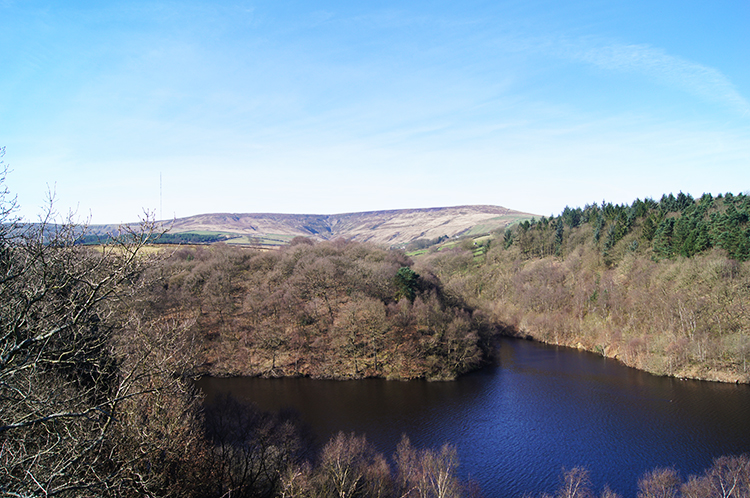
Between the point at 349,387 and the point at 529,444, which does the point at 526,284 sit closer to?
the point at 349,387

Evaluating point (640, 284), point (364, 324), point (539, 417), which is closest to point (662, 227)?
point (640, 284)

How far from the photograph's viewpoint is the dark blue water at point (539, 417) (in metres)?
26.6

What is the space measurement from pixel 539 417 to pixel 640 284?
31488 mm

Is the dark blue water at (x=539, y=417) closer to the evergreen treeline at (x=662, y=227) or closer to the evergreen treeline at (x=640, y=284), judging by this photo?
the evergreen treeline at (x=640, y=284)

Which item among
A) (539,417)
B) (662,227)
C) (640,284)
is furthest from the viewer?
(662,227)

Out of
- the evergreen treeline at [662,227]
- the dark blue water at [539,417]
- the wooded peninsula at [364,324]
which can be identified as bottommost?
the dark blue water at [539,417]

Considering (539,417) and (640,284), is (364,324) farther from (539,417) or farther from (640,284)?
(640,284)

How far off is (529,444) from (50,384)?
91.7 ft

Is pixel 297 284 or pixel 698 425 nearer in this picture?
pixel 698 425

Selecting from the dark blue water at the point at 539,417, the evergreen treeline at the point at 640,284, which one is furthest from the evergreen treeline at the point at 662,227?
the dark blue water at the point at 539,417

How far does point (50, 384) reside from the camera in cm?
1251

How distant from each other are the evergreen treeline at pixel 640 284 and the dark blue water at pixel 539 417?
3.83m

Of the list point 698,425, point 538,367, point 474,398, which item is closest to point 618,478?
point 698,425

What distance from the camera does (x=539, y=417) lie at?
34562 mm
